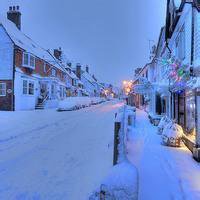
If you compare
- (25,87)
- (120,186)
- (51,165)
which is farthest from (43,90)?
(120,186)

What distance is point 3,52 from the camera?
2914 centimetres

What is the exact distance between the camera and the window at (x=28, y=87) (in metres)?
31.5

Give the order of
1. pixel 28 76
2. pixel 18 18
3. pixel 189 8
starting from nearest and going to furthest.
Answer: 1. pixel 189 8
2. pixel 28 76
3. pixel 18 18

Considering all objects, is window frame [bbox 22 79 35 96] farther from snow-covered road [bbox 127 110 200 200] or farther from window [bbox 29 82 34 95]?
snow-covered road [bbox 127 110 200 200]

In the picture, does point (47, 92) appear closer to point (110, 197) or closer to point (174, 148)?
point (174, 148)

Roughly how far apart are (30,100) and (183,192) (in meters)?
28.6

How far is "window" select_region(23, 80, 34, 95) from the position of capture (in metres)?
31.5

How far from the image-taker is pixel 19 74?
30.2 meters

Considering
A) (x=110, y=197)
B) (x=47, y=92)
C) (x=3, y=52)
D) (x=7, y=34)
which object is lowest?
(x=110, y=197)

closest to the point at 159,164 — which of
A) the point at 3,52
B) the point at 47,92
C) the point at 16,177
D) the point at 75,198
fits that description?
the point at 75,198

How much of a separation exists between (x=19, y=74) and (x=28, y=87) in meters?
2.50

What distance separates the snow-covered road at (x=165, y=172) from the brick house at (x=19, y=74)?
68.9 ft

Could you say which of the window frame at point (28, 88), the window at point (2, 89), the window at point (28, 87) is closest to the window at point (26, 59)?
the window frame at point (28, 88)

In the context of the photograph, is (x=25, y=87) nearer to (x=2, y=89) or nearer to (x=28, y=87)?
(x=28, y=87)
